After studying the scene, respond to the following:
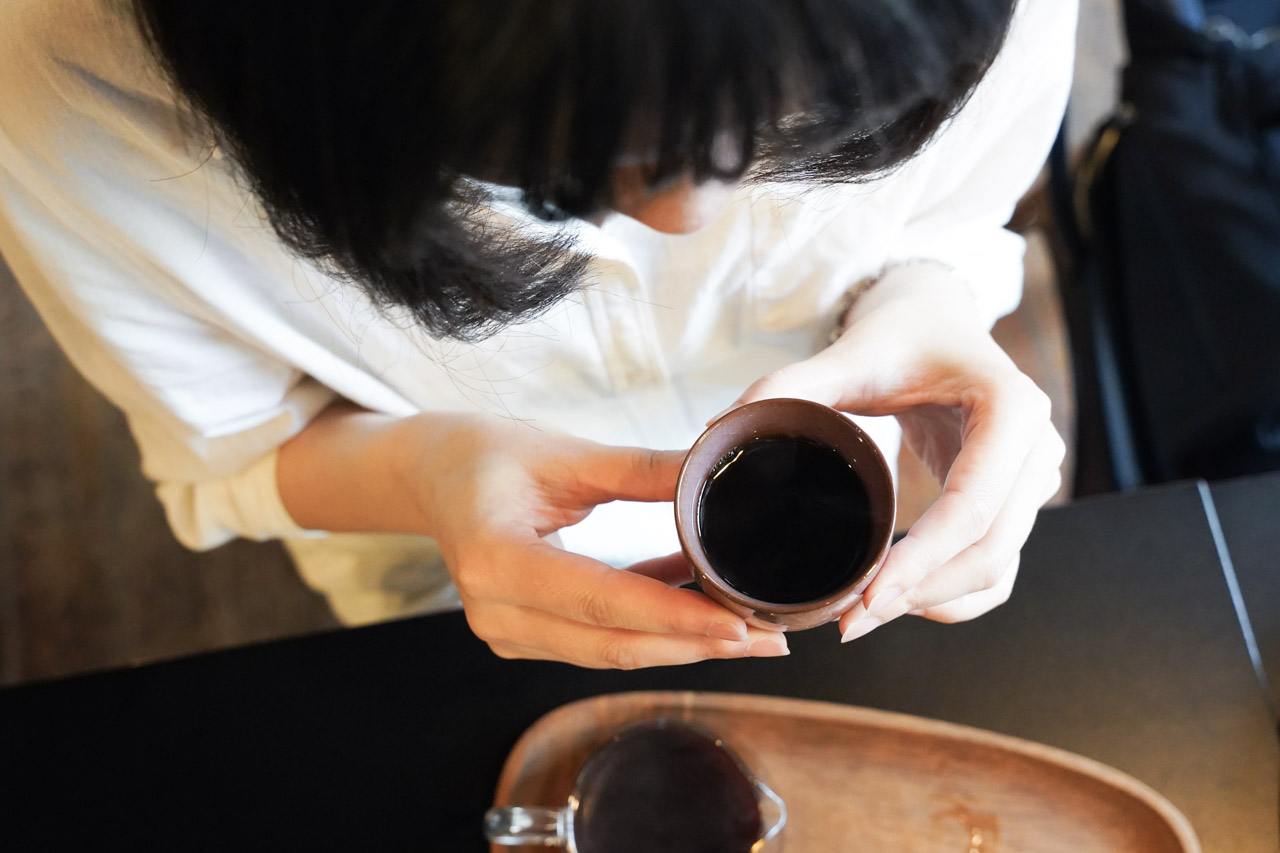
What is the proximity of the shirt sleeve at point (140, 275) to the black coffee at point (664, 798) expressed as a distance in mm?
447

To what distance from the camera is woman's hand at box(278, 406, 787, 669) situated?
0.59 meters

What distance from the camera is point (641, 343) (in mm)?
877

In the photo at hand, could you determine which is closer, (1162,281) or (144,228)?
(144,228)

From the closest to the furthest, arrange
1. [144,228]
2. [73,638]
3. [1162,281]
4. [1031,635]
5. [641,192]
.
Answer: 1. [641,192]
2. [144,228]
3. [1031,635]
4. [1162,281]
5. [73,638]

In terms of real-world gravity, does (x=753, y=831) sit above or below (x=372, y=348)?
below

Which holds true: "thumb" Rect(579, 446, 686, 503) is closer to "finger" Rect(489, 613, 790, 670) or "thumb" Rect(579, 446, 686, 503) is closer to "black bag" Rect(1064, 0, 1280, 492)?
"finger" Rect(489, 613, 790, 670)

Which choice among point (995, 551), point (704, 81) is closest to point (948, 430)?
point (995, 551)

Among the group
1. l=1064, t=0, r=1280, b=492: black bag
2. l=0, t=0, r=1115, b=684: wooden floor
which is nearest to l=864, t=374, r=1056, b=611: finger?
l=1064, t=0, r=1280, b=492: black bag

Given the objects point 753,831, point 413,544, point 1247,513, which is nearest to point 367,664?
point 413,544

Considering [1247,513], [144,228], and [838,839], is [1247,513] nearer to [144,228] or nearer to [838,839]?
[838,839]

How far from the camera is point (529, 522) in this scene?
70 centimetres

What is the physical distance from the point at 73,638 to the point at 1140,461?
6.66ft

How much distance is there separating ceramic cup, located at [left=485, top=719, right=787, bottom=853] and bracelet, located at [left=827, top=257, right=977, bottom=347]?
453 mm

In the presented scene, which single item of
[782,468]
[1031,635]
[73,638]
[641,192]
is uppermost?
[641,192]
